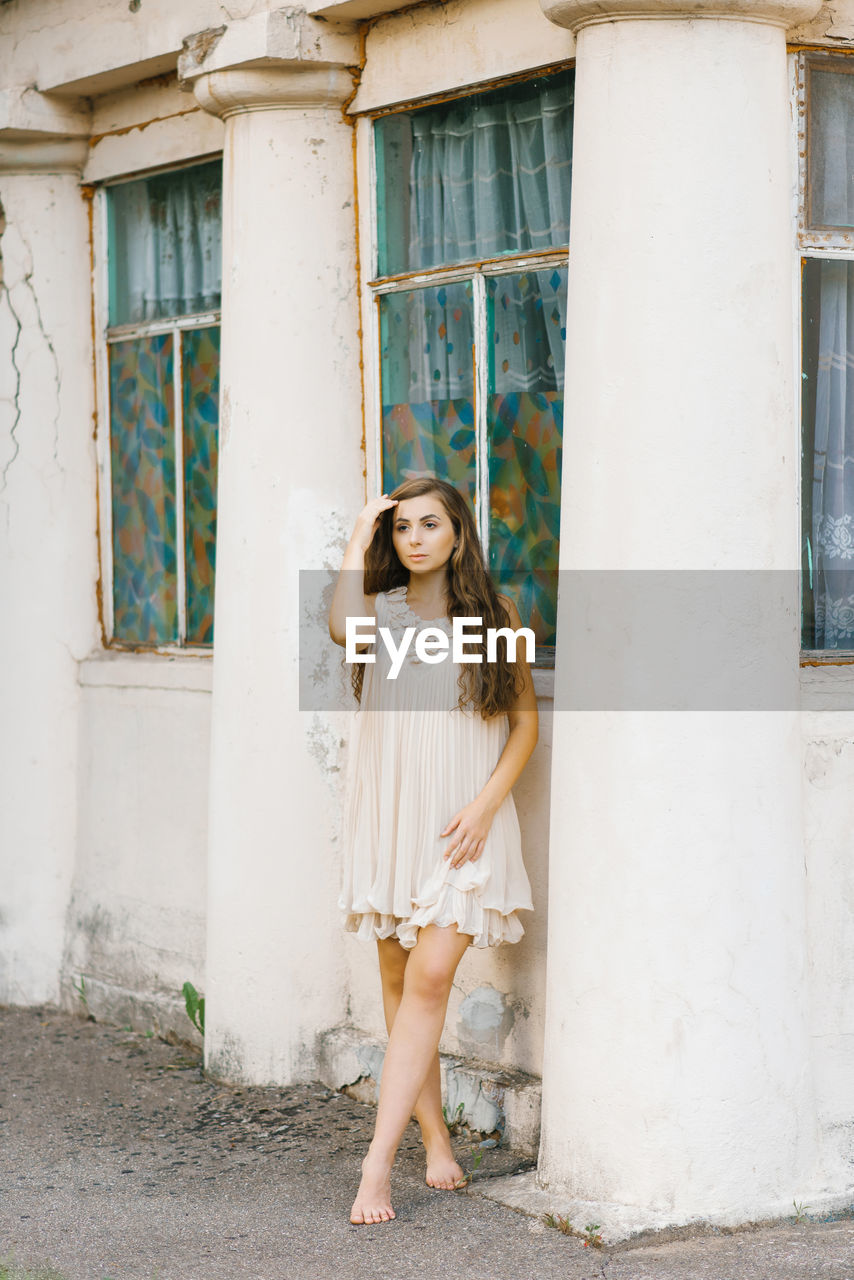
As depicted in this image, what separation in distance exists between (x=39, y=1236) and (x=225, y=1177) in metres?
0.61

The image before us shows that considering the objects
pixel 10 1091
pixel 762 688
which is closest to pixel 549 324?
pixel 762 688

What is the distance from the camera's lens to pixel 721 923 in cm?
404

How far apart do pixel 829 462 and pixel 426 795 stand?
1516 millimetres

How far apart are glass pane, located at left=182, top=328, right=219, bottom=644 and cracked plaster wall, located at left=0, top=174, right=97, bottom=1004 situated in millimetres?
566

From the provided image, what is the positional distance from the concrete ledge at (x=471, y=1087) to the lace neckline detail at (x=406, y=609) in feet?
4.62

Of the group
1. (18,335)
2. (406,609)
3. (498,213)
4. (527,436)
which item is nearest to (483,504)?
(527,436)

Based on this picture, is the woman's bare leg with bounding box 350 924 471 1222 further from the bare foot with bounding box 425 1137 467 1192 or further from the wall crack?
the wall crack

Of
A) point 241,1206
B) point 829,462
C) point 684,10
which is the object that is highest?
point 684,10

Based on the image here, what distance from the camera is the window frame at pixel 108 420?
20.8 ft

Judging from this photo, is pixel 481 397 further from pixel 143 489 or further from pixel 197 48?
pixel 143 489

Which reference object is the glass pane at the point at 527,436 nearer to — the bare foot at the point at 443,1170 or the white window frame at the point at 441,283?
the white window frame at the point at 441,283

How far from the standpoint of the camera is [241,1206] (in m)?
4.49

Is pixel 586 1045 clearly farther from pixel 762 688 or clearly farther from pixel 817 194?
pixel 817 194

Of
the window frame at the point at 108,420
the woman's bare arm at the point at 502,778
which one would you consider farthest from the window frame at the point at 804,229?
the window frame at the point at 108,420
